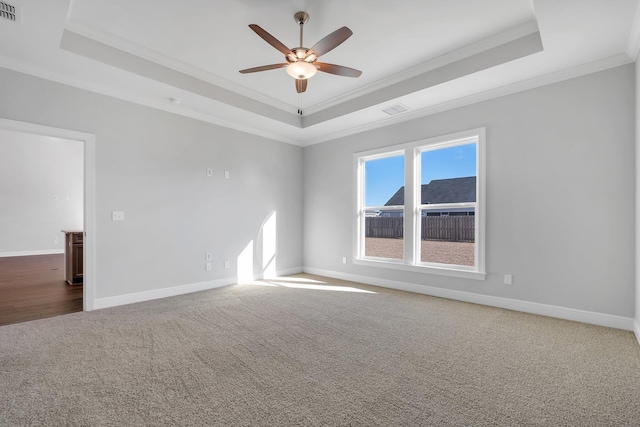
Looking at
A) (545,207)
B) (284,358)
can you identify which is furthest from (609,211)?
(284,358)

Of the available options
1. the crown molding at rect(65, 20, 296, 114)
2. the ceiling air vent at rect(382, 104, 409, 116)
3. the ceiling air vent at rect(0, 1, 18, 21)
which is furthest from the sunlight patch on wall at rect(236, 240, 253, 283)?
the ceiling air vent at rect(0, 1, 18, 21)

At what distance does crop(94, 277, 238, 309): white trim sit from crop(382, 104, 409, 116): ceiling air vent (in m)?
3.74

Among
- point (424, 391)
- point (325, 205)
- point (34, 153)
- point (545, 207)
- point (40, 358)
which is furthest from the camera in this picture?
point (34, 153)

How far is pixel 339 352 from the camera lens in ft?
8.18

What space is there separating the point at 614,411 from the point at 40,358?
4065 mm

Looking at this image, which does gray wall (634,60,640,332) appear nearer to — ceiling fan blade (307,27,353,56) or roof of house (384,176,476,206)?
roof of house (384,176,476,206)

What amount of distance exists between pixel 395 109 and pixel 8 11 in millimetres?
4209

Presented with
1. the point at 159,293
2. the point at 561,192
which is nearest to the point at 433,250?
the point at 561,192

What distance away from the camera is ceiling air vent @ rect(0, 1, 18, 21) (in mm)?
2344

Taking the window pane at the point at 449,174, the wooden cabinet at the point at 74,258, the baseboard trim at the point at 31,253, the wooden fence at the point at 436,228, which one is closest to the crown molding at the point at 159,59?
the window pane at the point at 449,174

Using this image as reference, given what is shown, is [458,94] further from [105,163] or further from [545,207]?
[105,163]

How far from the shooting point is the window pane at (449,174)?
4.16m

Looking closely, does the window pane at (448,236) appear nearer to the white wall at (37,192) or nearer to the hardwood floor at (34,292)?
the hardwood floor at (34,292)

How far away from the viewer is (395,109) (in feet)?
14.4
